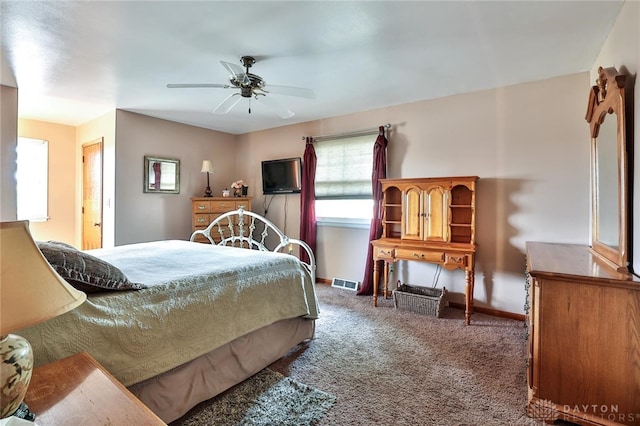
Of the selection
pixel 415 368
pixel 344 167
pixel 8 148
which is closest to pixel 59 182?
pixel 8 148

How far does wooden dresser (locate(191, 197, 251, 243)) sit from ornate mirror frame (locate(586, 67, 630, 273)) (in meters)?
4.19

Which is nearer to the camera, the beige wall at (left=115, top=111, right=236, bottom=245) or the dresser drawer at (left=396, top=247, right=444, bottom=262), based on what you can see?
the dresser drawer at (left=396, top=247, right=444, bottom=262)

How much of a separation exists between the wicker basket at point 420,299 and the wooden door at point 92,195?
4.09 m

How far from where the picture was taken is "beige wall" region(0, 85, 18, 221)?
3.31m

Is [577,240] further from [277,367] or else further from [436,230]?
[277,367]

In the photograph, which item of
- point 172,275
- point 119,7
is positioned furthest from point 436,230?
point 119,7

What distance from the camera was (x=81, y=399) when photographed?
36.3 inches

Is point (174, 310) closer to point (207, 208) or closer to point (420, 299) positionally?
point (420, 299)

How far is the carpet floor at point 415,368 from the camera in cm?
176

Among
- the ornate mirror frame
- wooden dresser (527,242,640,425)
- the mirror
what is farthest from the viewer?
the mirror

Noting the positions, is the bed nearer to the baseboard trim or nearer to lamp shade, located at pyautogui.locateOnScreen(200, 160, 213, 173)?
the baseboard trim

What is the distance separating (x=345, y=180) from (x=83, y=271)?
3290 millimetres

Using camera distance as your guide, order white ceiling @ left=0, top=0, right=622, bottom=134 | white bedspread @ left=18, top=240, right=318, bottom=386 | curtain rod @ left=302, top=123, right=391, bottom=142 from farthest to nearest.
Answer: curtain rod @ left=302, top=123, right=391, bottom=142, white ceiling @ left=0, top=0, right=622, bottom=134, white bedspread @ left=18, top=240, right=318, bottom=386

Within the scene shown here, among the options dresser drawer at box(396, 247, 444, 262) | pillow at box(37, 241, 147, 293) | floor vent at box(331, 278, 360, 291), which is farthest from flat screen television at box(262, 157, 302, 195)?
pillow at box(37, 241, 147, 293)
